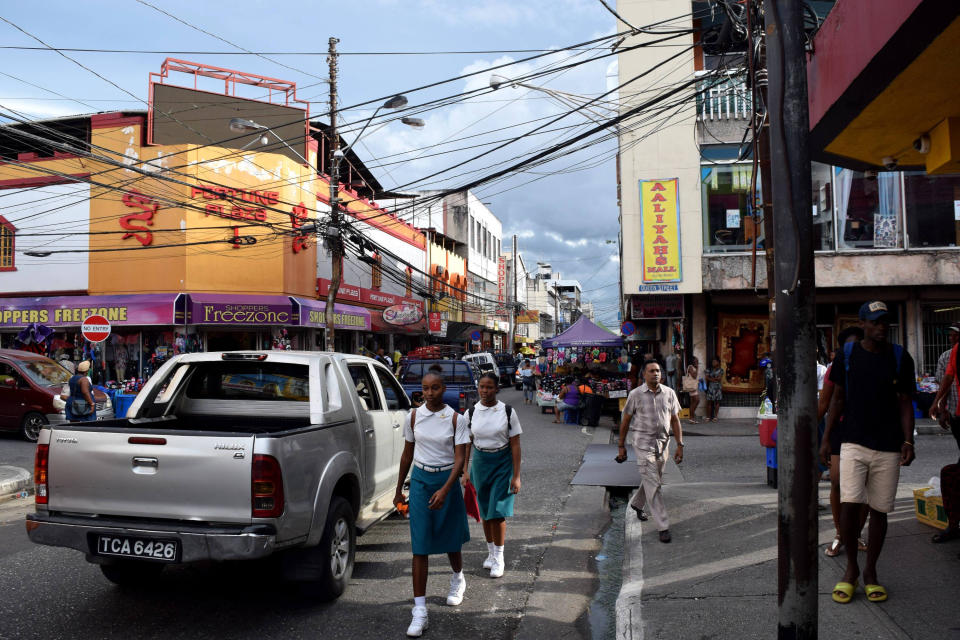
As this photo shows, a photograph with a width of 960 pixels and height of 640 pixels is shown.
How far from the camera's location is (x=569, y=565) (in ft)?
20.8

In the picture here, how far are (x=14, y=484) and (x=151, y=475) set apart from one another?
23.5 ft

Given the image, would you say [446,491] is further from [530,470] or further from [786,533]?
[530,470]

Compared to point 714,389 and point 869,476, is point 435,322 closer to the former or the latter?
point 714,389

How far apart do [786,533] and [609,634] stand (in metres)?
2.16

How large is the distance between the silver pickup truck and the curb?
18.1ft

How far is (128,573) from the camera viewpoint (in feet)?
18.1

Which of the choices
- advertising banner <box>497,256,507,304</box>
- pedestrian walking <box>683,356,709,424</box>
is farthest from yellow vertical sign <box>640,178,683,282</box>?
advertising banner <box>497,256,507,304</box>

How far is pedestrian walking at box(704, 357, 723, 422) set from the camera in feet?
61.1

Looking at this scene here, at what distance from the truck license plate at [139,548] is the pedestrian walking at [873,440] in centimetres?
410

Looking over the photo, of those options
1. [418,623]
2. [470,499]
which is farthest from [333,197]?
[418,623]

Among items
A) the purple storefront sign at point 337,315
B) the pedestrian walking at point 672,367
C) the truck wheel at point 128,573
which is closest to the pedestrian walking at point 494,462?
the truck wheel at point 128,573

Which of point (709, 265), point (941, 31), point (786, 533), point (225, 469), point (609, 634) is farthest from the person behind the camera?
point (709, 265)

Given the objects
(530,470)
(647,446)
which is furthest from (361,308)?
(647,446)

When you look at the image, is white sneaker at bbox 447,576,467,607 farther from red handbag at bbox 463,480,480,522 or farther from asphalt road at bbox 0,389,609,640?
red handbag at bbox 463,480,480,522
